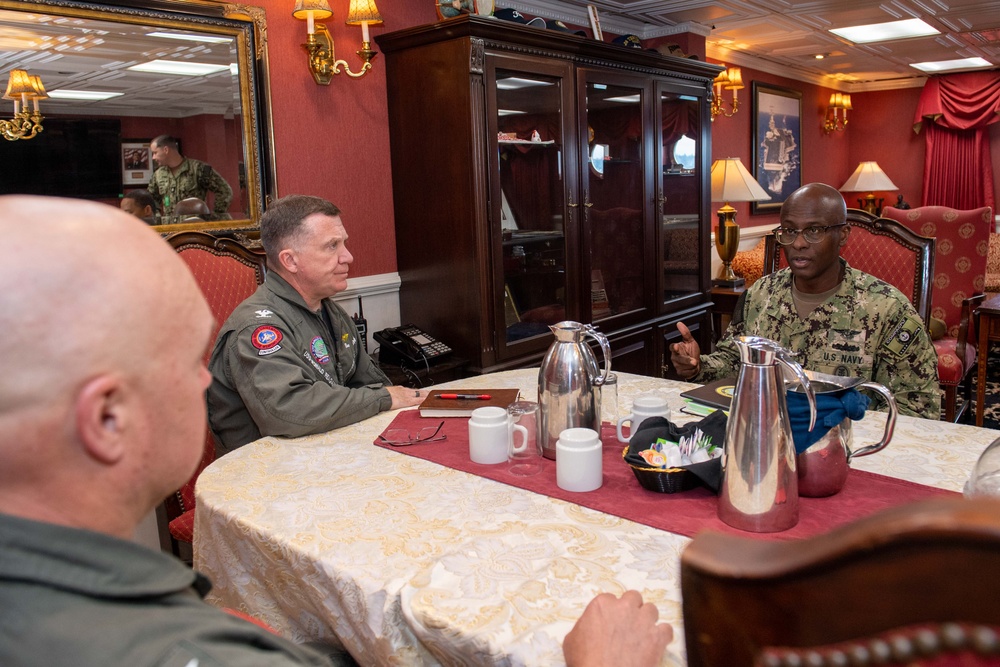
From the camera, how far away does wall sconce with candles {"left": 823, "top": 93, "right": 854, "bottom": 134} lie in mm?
7914

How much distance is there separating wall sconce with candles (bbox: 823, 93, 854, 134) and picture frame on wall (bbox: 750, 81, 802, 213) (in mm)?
743

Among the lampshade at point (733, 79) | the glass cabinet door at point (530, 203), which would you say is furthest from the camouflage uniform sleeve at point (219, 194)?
the lampshade at point (733, 79)

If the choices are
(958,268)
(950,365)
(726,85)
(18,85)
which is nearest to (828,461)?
(18,85)

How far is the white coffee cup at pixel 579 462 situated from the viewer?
4.29 feet

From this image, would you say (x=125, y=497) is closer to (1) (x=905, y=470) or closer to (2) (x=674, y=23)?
(1) (x=905, y=470)

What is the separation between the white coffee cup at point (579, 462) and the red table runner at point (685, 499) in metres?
0.02

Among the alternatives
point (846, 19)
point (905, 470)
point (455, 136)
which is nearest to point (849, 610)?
point (905, 470)

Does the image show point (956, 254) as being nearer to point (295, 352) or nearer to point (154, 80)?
point (295, 352)

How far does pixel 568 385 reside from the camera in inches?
57.8

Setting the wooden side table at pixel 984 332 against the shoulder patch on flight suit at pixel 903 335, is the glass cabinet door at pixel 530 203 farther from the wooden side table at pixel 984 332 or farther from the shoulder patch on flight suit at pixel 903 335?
the wooden side table at pixel 984 332

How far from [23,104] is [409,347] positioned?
1486 millimetres

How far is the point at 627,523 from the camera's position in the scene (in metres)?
1.20

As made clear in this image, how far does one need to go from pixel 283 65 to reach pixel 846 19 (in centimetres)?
401

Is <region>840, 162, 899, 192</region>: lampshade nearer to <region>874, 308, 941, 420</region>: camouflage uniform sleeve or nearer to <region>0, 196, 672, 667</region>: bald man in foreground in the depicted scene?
<region>874, 308, 941, 420</region>: camouflage uniform sleeve
